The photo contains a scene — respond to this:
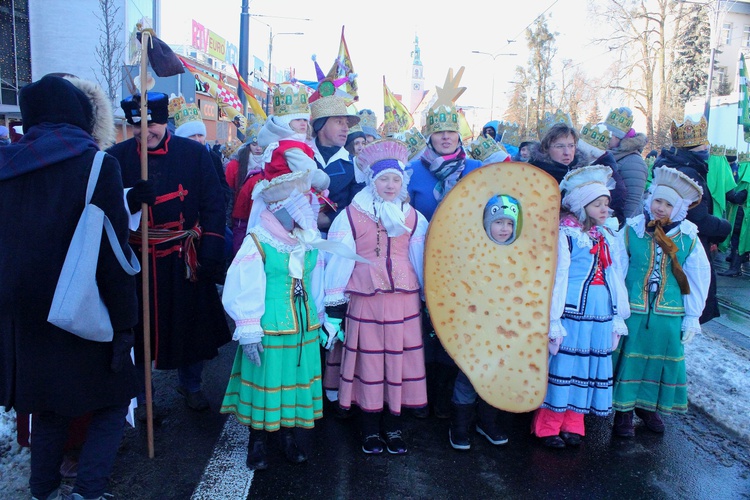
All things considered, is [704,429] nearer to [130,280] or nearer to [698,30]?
[130,280]

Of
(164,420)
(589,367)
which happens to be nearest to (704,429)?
(589,367)

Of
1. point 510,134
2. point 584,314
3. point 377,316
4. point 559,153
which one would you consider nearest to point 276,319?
point 377,316

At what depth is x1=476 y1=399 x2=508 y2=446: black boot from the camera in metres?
3.57

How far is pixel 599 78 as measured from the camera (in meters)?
31.7

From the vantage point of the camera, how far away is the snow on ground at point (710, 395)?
3.04 metres

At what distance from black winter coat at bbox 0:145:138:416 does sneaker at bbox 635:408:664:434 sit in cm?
348

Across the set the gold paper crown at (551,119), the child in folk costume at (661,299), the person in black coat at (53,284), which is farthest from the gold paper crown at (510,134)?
the person in black coat at (53,284)

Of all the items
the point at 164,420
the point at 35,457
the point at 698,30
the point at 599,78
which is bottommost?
the point at 164,420

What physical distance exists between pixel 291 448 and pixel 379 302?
102 centimetres

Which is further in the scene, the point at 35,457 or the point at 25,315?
the point at 35,457

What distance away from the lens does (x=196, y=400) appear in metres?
3.92

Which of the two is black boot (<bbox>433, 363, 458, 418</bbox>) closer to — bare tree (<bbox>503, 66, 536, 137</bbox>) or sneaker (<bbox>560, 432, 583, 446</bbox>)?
sneaker (<bbox>560, 432, 583, 446</bbox>)

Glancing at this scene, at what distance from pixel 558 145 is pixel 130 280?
10.3 ft

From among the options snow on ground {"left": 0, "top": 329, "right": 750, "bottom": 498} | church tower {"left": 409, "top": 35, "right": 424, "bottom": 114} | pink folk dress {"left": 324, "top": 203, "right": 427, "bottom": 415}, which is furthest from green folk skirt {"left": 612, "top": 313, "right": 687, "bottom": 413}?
church tower {"left": 409, "top": 35, "right": 424, "bottom": 114}
